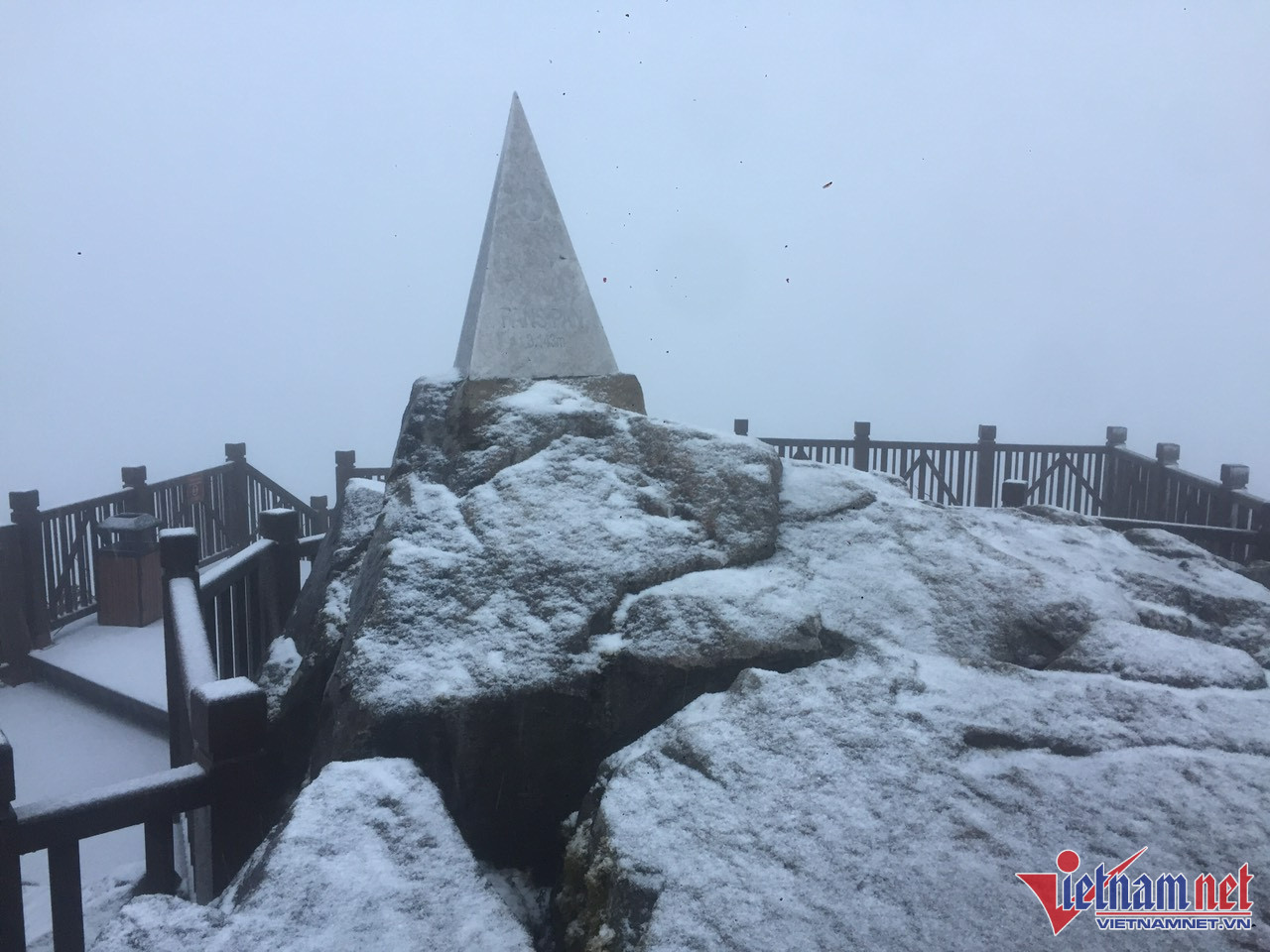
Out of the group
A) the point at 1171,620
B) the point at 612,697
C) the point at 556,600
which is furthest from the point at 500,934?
the point at 1171,620

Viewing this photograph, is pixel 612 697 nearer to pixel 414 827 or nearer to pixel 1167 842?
pixel 414 827

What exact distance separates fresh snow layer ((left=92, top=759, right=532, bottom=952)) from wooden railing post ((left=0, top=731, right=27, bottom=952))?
63cm

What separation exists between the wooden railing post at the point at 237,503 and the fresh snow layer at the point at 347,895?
359 inches

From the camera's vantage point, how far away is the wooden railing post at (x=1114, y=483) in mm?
A: 9273

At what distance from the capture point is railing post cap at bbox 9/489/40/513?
7223 millimetres

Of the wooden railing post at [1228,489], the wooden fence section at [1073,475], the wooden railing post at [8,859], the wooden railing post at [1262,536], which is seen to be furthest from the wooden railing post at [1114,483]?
the wooden railing post at [8,859]

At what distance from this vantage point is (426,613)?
9.07 ft

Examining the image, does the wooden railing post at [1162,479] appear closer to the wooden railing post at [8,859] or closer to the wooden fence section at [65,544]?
the wooden fence section at [65,544]

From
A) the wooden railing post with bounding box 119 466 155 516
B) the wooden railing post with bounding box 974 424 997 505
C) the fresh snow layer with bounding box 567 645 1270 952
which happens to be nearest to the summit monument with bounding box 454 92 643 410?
the fresh snow layer with bounding box 567 645 1270 952

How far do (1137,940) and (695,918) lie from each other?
2.95 ft

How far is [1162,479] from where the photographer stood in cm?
834

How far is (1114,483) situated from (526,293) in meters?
8.32

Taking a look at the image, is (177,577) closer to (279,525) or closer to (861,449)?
(279,525)

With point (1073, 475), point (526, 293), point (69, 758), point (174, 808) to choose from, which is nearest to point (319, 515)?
point (69, 758)
